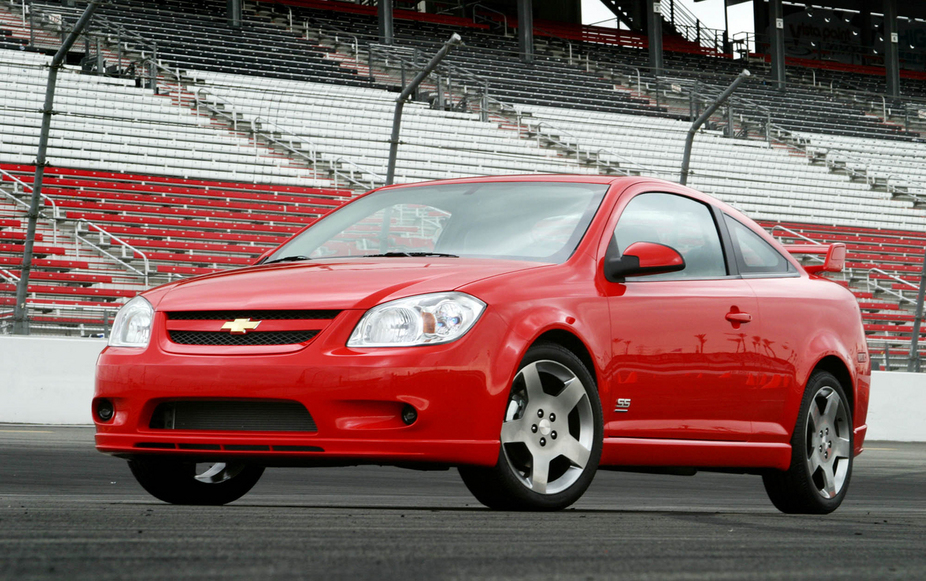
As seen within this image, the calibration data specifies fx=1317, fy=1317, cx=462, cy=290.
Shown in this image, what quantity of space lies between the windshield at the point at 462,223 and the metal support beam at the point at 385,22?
98.0ft

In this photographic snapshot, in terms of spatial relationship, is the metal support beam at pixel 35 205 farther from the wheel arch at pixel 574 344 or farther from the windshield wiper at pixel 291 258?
the wheel arch at pixel 574 344

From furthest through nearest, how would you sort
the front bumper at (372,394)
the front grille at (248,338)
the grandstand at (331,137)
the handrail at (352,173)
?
the handrail at (352,173), the grandstand at (331,137), the front grille at (248,338), the front bumper at (372,394)

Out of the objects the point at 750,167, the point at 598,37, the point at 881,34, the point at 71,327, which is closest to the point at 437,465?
the point at 71,327

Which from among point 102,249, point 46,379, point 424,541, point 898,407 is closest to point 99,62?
point 102,249

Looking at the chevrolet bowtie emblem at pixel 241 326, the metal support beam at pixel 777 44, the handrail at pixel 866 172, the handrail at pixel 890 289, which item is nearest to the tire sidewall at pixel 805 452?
the chevrolet bowtie emblem at pixel 241 326

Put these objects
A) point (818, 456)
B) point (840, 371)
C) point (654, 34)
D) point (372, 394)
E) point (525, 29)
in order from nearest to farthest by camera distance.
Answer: point (372, 394), point (818, 456), point (840, 371), point (525, 29), point (654, 34)

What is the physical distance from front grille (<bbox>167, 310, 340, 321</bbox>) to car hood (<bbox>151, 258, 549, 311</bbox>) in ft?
0.07

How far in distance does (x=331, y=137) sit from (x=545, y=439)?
74.7ft

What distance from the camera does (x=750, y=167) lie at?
31.6 meters

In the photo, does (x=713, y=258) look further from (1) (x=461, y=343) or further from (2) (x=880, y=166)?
(2) (x=880, y=166)

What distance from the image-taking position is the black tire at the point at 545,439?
4.79 m

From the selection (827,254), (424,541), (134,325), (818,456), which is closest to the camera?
(424,541)

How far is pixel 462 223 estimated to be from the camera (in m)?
5.73

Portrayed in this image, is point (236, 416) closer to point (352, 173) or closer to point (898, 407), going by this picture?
point (898, 407)
